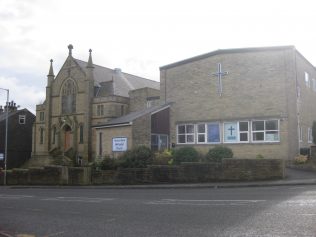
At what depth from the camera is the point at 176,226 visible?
395 inches

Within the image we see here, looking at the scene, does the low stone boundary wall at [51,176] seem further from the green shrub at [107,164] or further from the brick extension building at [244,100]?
the brick extension building at [244,100]

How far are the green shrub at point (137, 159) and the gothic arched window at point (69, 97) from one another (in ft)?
82.2

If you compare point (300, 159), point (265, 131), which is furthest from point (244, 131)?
point (300, 159)

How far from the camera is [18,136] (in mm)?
62281

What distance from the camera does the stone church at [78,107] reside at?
50.3 metres

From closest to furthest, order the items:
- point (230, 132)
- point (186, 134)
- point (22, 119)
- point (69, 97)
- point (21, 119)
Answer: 1. point (230, 132)
2. point (186, 134)
3. point (69, 97)
4. point (21, 119)
5. point (22, 119)

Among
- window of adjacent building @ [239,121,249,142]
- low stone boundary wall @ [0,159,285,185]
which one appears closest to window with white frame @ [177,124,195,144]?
window of adjacent building @ [239,121,249,142]

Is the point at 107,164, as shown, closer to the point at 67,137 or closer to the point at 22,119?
the point at 67,137

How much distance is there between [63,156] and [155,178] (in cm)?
2642

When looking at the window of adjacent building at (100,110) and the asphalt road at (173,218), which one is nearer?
the asphalt road at (173,218)

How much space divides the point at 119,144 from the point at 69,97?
72.3ft

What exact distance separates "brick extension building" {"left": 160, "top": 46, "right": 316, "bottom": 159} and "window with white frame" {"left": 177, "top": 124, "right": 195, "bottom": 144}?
0.07 metres

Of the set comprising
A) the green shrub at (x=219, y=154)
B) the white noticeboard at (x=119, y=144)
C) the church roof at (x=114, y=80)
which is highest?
the church roof at (x=114, y=80)

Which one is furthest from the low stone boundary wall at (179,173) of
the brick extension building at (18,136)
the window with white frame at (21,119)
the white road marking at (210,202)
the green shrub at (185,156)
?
the window with white frame at (21,119)
